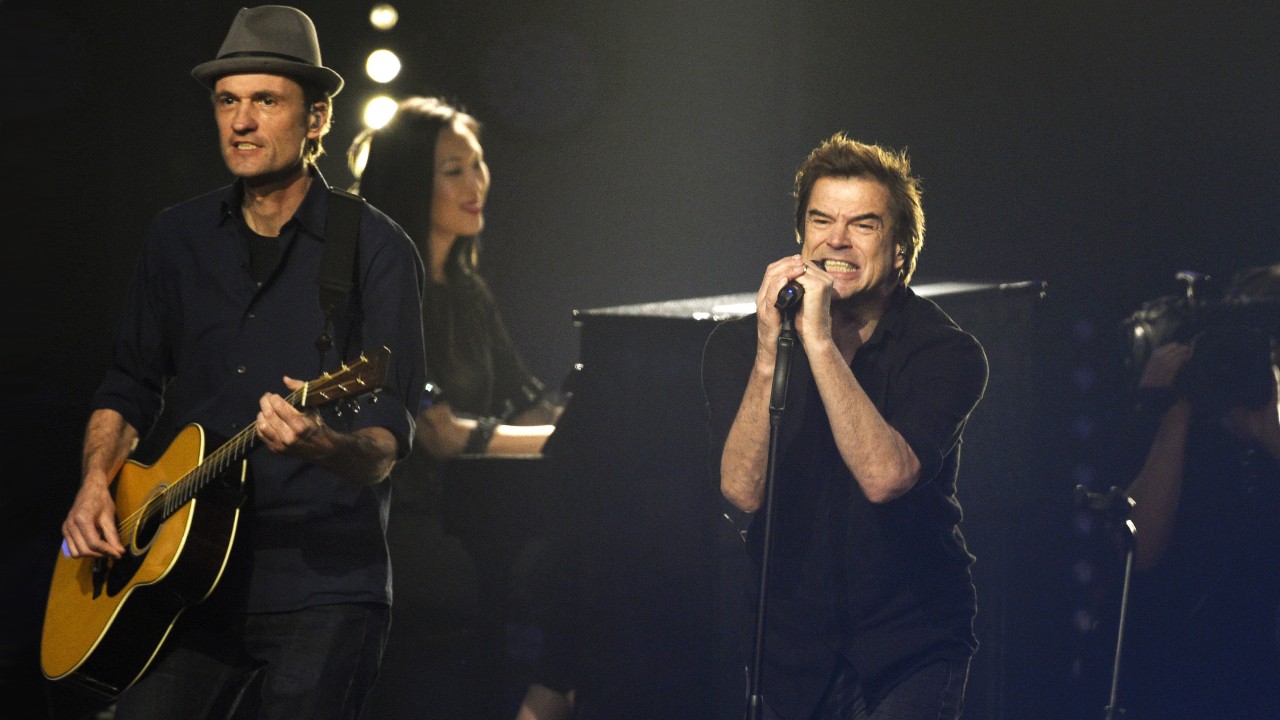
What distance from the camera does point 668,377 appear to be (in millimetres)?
3648

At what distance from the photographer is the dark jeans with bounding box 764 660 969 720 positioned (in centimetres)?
261

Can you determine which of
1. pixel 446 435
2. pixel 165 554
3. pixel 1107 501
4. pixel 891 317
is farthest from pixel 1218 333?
pixel 165 554

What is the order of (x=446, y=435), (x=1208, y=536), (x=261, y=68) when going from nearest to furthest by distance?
(x=261, y=68) < (x=1208, y=536) < (x=446, y=435)

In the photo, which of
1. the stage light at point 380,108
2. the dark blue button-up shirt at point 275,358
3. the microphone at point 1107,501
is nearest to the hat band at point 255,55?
the dark blue button-up shirt at point 275,358

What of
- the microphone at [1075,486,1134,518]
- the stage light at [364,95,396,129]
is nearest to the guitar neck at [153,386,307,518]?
the stage light at [364,95,396,129]

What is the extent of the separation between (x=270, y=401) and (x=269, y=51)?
94cm

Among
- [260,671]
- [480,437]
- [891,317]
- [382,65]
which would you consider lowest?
[260,671]

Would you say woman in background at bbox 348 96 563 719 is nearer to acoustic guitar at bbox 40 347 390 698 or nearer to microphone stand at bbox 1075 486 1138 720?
acoustic guitar at bbox 40 347 390 698

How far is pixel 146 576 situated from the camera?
258 cm

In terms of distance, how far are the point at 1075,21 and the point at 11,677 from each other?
4076 mm

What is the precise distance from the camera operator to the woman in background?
199 cm

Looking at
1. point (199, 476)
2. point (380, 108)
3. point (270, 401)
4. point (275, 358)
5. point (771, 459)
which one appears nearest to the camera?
point (270, 401)

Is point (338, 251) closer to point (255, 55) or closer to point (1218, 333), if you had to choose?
point (255, 55)

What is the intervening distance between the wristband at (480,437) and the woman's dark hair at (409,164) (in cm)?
54
